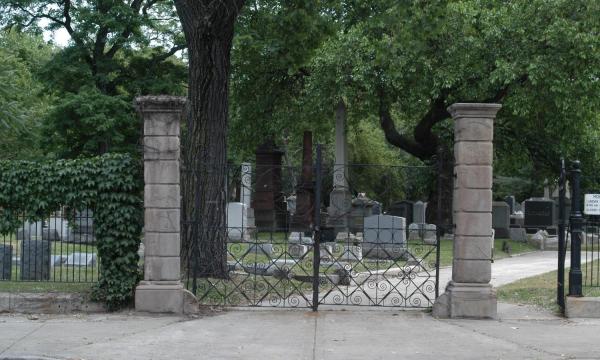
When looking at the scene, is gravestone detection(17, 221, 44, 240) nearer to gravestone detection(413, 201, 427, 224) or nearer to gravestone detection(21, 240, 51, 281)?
gravestone detection(21, 240, 51, 281)

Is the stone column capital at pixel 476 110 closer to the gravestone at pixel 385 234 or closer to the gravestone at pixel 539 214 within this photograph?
the gravestone at pixel 385 234

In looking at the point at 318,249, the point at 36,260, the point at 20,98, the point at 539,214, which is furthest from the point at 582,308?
the point at 20,98

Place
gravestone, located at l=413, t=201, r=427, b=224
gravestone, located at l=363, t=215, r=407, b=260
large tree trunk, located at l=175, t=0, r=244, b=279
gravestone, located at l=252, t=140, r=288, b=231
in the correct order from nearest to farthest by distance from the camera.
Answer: large tree trunk, located at l=175, t=0, r=244, b=279 < gravestone, located at l=363, t=215, r=407, b=260 < gravestone, located at l=252, t=140, r=288, b=231 < gravestone, located at l=413, t=201, r=427, b=224

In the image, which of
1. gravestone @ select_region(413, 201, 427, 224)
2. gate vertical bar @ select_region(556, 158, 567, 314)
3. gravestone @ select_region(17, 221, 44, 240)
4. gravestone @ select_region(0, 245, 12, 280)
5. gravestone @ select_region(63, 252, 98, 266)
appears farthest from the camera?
gravestone @ select_region(413, 201, 427, 224)

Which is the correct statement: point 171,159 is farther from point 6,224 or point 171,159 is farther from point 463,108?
point 463,108

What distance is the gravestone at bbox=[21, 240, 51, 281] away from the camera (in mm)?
12133

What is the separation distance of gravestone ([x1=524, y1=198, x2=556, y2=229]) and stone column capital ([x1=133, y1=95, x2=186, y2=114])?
25.2m

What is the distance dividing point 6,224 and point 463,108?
706cm

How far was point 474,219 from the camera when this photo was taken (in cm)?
1054

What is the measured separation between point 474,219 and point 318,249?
7.66 feet

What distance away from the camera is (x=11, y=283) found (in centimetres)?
1198

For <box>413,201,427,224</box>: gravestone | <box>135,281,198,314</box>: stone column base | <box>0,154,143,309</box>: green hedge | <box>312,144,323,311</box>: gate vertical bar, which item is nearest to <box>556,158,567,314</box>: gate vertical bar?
<box>312,144,323,311</box>: gate vertical bar

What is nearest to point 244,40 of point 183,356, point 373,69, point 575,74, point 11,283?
point 373,69

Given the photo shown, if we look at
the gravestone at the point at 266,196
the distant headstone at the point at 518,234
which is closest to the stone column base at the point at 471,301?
the gravestone at the point at 266,196
